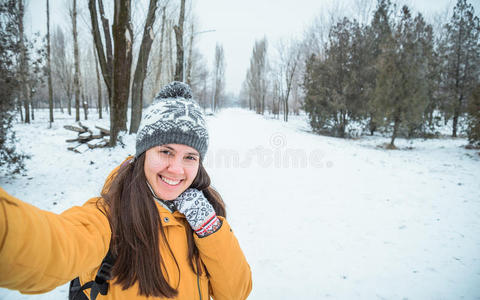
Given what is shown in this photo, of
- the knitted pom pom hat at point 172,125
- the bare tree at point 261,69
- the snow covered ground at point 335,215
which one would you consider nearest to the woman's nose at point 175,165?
the knitted pom pom hat at point 172,125

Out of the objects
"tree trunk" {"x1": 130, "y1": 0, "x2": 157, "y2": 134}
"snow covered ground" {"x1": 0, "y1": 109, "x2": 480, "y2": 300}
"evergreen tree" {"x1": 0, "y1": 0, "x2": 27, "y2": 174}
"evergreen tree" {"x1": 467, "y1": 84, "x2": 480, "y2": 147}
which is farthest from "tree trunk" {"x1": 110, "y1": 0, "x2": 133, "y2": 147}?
"evergreen tree" {"x1": 467, "y1": 84, "x2": 480, "y2": 147}

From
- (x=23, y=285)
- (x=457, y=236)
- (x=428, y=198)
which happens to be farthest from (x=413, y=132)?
(x=23, y=285)

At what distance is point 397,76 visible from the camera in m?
9.45

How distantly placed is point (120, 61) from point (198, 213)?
7.13m

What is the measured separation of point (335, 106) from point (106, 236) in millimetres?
13702

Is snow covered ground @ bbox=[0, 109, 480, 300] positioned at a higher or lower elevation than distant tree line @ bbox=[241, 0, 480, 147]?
lower

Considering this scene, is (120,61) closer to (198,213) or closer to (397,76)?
(198,213)

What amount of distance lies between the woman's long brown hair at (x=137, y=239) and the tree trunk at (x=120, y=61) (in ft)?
22.2

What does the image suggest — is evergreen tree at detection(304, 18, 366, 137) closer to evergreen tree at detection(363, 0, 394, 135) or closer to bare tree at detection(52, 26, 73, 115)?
evergreen tree at detection(363, 0, 394, 135)

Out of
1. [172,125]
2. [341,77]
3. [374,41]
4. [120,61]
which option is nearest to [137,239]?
[172,125]

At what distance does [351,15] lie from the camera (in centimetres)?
1585

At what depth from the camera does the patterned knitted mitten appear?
43.7 inches

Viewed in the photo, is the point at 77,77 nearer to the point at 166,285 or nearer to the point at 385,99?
the point at 166,285

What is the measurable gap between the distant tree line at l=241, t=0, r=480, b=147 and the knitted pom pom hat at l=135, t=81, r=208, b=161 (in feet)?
37.2
